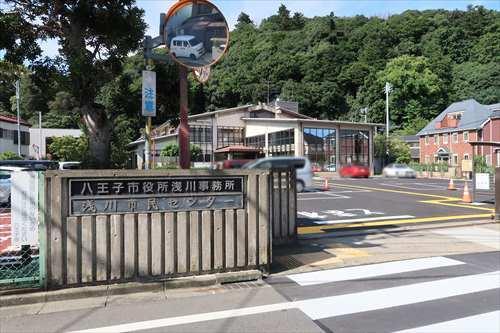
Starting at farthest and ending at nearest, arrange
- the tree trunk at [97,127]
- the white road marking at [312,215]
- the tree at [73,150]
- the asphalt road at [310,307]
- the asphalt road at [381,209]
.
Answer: the white road marking at [312,215] → the asphalt road at [381,209] → the tree at [73,150] → the asphalt road at [310,307] → the tree trunk at [97,127]

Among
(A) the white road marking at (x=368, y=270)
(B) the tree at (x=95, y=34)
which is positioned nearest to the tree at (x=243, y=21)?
(B) the tree at (x=95, y=34)

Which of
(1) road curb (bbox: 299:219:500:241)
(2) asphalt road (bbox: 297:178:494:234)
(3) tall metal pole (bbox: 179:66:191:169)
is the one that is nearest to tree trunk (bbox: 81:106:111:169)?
(3) tall metal pole (bbox: 179:66:191:169)

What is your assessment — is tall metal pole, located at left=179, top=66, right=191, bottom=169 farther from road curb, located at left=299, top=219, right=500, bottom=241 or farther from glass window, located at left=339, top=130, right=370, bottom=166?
road curb, located at left=299, top=219, right=500, bottom=241

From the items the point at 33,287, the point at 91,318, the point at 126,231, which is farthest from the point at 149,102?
the point at 33,287

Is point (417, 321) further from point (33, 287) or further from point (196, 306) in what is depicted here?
point (33, 287)

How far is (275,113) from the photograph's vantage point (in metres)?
1.91

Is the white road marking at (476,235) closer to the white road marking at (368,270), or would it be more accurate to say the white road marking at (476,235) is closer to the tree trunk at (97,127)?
the white road marking at (368,270)

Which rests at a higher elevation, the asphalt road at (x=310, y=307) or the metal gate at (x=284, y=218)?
the metal gate at (x=284, y=218)

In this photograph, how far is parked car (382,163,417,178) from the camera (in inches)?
62.3

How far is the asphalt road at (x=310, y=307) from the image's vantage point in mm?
4934

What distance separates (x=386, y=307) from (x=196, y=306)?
7.96 ft

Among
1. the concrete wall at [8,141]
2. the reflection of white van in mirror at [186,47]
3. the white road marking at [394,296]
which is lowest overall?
the white road marking at [394,296]

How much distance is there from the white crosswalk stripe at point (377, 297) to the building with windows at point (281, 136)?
3657 millimetres

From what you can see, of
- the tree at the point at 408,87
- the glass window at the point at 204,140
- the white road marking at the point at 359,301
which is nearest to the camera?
the glass window at the point at 204,140
